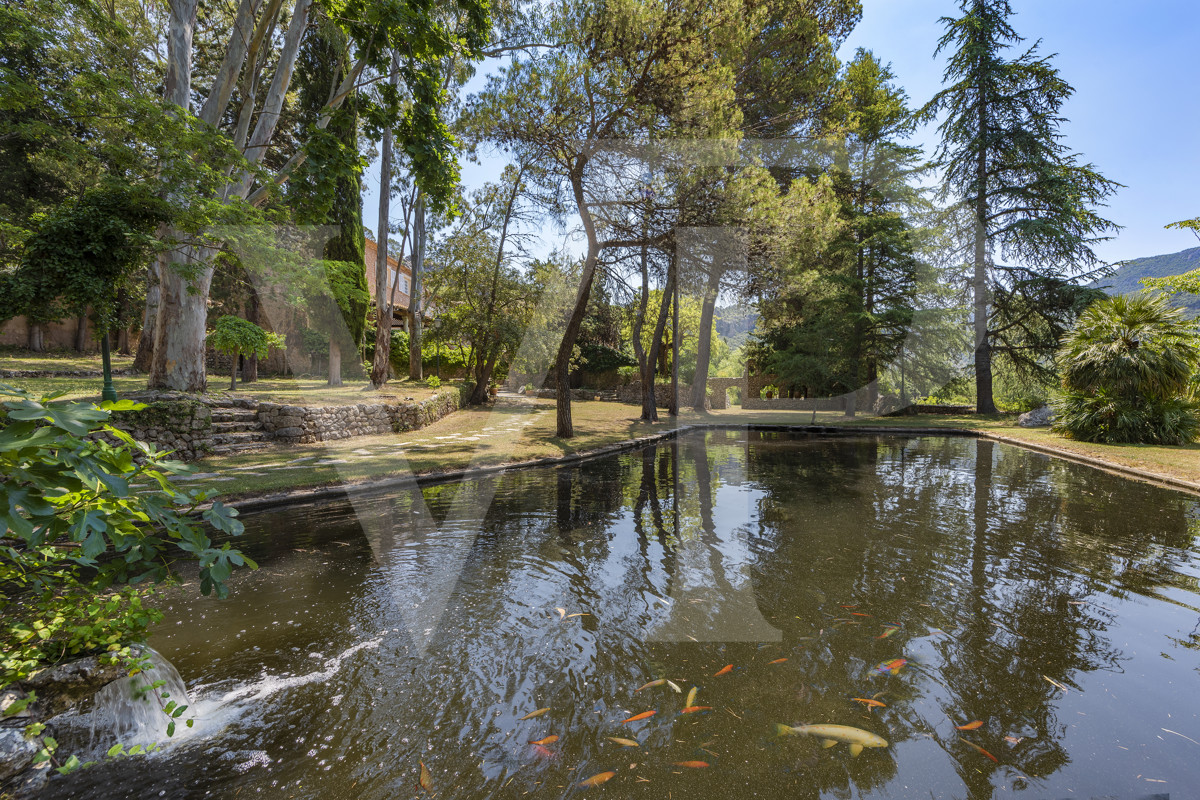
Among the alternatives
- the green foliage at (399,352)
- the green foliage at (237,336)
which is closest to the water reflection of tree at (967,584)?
the green foliage at (237,336)

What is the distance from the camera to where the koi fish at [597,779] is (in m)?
1.83

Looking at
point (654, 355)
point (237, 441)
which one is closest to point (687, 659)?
point (237, 441)

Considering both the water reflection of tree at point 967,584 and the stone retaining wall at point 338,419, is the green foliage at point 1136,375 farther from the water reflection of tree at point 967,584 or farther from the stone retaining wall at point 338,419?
the stone retaining wall at point 338,419

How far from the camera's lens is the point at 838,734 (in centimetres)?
209

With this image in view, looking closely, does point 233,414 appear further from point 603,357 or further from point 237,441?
point 603,357

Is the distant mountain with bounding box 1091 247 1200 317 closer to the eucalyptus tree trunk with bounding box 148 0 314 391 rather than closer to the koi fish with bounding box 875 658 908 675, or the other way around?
the koi fish with bounding box 875 658 908 675

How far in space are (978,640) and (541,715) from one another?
2.62 metres

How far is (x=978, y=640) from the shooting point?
287cm

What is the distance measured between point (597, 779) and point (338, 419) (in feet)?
34.1

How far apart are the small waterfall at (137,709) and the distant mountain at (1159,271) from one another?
17825 mm

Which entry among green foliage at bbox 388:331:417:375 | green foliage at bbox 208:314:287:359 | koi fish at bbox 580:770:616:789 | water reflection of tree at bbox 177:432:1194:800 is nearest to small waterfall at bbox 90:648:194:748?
water reflection of tree at bbox 177:432:1194:800

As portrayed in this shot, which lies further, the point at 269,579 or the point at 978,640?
the point at 269,579

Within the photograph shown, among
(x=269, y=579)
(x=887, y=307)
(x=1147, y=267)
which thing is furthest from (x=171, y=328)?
(x=1147, y=267)

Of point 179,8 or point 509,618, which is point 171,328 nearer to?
point 179,8
